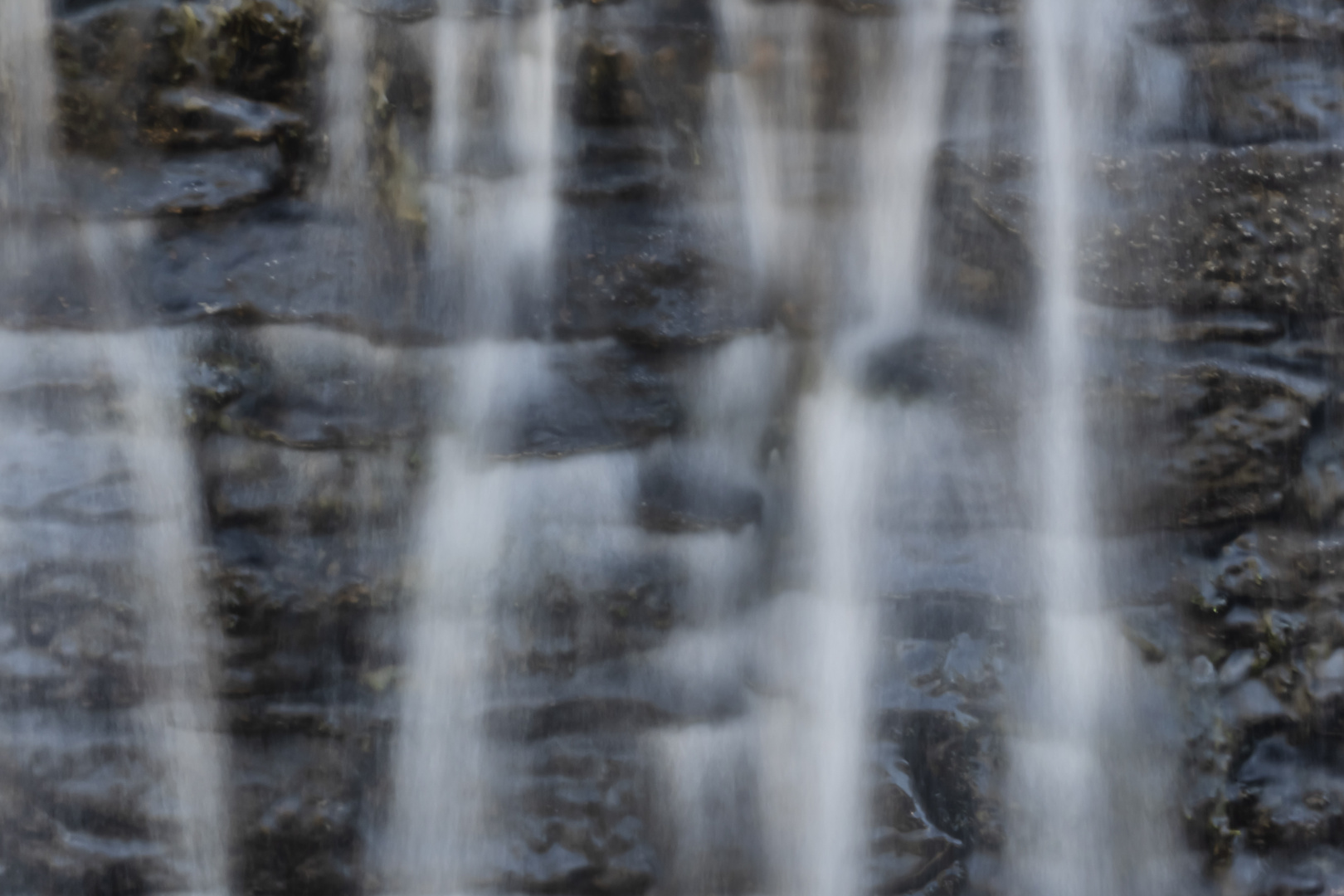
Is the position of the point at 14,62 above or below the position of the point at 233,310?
above

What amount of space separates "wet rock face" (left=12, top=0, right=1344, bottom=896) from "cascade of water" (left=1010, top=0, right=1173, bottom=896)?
0.18ft

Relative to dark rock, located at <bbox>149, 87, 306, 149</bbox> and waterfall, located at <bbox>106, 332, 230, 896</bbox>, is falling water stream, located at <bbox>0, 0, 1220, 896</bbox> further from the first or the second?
dark rock, located at <bbox>149, 87, 306, 149</bbox>

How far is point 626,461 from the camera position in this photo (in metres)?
2.15

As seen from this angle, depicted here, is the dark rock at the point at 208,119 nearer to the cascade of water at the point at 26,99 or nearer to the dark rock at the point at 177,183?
the dark rock at the point at 177,183

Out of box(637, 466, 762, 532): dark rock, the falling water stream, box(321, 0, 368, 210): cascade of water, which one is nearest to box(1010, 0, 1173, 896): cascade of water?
the falling water stream

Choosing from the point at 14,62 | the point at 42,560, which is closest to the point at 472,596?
the point at 42,560

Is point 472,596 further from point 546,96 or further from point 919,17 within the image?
point 919,17

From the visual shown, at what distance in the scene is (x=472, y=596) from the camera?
2123mm

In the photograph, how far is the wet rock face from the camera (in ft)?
6.82

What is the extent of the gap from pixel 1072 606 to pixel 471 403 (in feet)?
4.47

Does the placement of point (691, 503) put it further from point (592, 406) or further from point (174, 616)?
point (174, 616)

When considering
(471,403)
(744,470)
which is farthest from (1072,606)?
(471,403)

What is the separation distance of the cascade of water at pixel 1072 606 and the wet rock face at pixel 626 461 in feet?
0.18

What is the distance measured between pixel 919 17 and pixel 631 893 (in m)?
1.96
